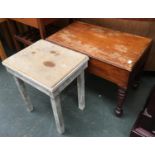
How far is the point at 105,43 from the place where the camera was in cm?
113

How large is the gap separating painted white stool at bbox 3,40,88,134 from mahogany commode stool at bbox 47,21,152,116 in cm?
8

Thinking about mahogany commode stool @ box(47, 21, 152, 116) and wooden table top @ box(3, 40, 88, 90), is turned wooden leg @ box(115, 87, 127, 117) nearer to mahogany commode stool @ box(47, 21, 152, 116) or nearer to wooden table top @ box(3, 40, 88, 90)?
mahogany commode stool @ box(47, 21, 152, 116)

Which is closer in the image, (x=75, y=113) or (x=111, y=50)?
(x=111, y=50)

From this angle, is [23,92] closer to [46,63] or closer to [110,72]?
[46,63]

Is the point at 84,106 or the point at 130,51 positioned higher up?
the point at 130,51

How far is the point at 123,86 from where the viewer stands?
3.46ft

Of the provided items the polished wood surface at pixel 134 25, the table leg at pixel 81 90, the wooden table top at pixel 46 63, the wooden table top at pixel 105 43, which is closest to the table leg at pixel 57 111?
the wooden table top at pixel 46 63

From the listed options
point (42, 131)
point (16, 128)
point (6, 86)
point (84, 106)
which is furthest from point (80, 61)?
point (6, 86)

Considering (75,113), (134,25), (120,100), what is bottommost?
(75,113)

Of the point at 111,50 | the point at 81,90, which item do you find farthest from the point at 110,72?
the point at 81,90

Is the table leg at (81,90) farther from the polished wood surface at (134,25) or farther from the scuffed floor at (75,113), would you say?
the polished wood surface at (134,25)

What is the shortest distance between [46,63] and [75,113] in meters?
0.49
